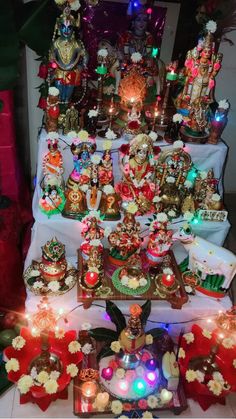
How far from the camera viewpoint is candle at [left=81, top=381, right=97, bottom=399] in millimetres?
2420

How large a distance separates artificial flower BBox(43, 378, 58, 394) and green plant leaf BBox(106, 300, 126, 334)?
52 centimetres

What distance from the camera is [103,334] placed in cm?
257

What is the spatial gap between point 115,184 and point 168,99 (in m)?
0.92

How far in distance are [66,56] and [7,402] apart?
7.59 feet

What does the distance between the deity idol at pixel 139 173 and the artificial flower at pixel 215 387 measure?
3.97 feet

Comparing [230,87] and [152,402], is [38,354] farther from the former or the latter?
[230,87]

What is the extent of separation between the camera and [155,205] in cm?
278

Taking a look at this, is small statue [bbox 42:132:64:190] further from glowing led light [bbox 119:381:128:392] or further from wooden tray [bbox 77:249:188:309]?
glowing led light [bbox 119:381:128:392]

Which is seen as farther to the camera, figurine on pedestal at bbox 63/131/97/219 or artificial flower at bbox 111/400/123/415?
figurine on pedestal at bbox 63/131/97/219

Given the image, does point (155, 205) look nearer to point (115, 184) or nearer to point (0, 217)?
point (115, 184)

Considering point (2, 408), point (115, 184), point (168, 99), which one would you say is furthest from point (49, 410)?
point (168, 99)

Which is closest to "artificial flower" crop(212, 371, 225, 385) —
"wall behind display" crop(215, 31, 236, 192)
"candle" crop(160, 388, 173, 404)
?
"candle" crop(160, 388, 173, 404)

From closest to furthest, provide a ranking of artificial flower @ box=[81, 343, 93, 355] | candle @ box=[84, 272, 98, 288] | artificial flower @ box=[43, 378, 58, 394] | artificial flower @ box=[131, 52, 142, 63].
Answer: artificial flower @ box=[43, 378, 58, 394] < candle @ box=[84, 272, 98, 288] < artificial flower @ box=[81, 343, 93, 355] < artificial flower @ box=[131, 52, 142, 63]

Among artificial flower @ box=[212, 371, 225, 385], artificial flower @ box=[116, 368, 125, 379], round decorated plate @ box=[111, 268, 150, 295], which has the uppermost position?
round decorated plate @ box=[111, 268, 150, 295]
